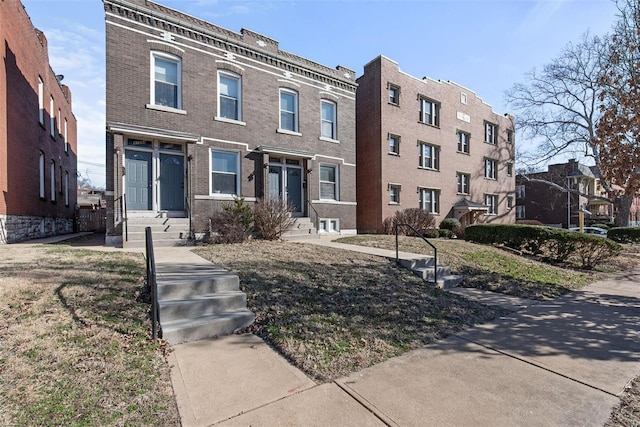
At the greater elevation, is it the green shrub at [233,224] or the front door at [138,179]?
the front door at [138,179]

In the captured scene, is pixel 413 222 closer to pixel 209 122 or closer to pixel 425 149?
pixel 425 149

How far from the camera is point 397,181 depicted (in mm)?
19234

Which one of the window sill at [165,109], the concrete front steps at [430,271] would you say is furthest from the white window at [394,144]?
the concrete front steps at [430,271]

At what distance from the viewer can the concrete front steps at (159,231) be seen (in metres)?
9.56

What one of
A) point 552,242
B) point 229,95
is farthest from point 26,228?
point 552,242

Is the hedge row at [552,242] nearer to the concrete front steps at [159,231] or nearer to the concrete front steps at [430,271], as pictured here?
the concrete front steps at [430,271]

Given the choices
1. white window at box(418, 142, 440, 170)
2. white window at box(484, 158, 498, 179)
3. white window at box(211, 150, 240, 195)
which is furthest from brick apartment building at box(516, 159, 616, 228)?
white window at box(211, 150, 240, 195)

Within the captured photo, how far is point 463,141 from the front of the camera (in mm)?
23766

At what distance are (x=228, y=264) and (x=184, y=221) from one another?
5.40 meters

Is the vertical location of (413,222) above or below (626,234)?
above

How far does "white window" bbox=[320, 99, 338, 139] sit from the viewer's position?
15.7m

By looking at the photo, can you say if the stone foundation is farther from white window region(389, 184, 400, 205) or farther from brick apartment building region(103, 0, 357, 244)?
white window region(389, 184, 400, 205)

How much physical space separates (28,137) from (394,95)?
1812cm

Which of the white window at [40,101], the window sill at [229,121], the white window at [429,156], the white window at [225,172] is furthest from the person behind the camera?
the white window at [429,156]
